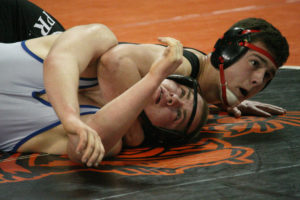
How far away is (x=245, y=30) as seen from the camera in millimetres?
2590

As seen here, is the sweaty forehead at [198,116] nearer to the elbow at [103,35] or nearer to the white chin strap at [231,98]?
the white chin strap at [231,98]

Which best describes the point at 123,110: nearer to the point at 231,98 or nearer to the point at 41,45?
the point at 41,45

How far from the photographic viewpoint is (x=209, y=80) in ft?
8.81

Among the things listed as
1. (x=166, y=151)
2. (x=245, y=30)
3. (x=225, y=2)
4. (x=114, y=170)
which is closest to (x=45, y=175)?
(x=114, y=170)

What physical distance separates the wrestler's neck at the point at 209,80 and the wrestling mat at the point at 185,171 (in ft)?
0.77

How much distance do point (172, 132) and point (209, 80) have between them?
0.57 m

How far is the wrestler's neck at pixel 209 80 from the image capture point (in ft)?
8.72

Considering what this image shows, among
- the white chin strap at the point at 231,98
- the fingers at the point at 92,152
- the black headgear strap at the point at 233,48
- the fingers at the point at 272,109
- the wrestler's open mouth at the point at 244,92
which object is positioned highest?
the black headgear strap at the point at 233,48

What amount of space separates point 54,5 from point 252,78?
231 inches

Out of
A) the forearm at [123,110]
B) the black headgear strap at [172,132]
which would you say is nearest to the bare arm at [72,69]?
the forearm at [123,110]

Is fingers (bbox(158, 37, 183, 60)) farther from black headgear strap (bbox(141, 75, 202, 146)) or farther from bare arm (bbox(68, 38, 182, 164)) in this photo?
black headgear strap (bbox(141, 75, 202, 146))

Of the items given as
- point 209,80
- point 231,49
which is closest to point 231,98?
point 209,80

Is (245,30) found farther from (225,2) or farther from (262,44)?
(225,2)

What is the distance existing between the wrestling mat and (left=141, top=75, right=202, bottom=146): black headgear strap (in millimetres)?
59
